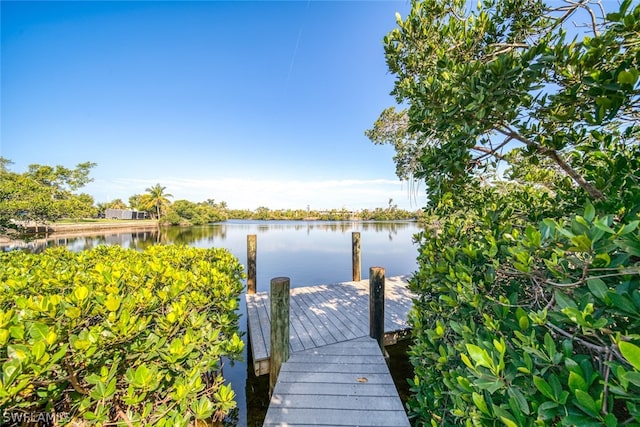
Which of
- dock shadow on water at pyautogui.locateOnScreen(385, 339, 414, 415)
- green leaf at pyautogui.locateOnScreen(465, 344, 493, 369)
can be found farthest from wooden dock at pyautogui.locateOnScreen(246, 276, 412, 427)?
green leaf at pyautogui.locateOnScreen(465, 344, 493, 369)

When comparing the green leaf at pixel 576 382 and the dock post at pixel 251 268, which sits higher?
the green leaf at pixel 576 382

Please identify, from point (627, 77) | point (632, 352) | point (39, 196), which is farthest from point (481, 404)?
point (39, 196)

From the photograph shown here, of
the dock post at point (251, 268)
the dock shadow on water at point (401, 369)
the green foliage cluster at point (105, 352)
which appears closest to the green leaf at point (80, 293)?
Result: the green foliage cluster at point (105, 352)

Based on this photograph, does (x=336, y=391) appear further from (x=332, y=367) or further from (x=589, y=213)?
(x=589, y=213)

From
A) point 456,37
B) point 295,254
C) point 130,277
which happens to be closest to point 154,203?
point 295,254

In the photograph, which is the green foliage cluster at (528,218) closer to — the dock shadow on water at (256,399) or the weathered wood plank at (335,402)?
the weathered wood plank at (335,402)

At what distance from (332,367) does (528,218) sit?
2.31 meters

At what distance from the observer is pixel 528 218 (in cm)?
172

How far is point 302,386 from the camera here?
228cm

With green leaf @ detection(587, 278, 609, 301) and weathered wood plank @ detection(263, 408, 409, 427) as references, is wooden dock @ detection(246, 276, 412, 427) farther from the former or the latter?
green leaf @ detection(587, 278, 609, 301)

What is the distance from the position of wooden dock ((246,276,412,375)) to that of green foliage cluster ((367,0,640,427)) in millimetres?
1652

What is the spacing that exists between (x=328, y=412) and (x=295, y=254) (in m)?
11.6

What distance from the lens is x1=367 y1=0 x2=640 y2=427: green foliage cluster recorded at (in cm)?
70

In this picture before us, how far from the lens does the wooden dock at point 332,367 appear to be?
1984 mm
